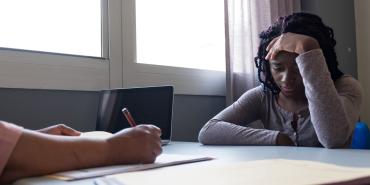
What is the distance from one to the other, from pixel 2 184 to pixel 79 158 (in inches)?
4.7

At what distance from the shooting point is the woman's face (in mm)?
1407

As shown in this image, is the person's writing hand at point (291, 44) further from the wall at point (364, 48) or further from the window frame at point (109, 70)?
the wall at point (364, 48)

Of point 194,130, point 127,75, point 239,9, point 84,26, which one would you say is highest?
point 239,9

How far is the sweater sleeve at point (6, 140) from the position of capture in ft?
1.95

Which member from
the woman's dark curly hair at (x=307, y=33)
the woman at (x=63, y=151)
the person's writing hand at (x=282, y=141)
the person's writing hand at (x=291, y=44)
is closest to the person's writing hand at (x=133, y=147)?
the woman at (x=63, y=151)

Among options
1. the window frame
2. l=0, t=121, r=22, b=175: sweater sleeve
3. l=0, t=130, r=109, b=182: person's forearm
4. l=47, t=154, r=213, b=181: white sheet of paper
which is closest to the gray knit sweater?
the window frame

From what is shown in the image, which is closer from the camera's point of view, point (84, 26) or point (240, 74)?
point (84, 26)

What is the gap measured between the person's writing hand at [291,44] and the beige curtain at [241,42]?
0.62 meters

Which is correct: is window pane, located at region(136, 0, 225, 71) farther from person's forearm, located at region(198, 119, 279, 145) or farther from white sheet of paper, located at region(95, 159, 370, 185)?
white sheet of paper, located at region(95, 159, 370, 185)

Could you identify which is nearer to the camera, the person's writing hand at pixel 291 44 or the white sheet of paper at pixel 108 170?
the white sheet of paper at pixel 108 170

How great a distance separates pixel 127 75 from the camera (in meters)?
1.76

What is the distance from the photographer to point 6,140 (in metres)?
0.61

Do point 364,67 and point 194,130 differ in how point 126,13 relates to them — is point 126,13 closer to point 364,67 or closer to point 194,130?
point 194,130

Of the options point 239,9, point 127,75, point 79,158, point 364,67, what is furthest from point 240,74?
point 79,158
